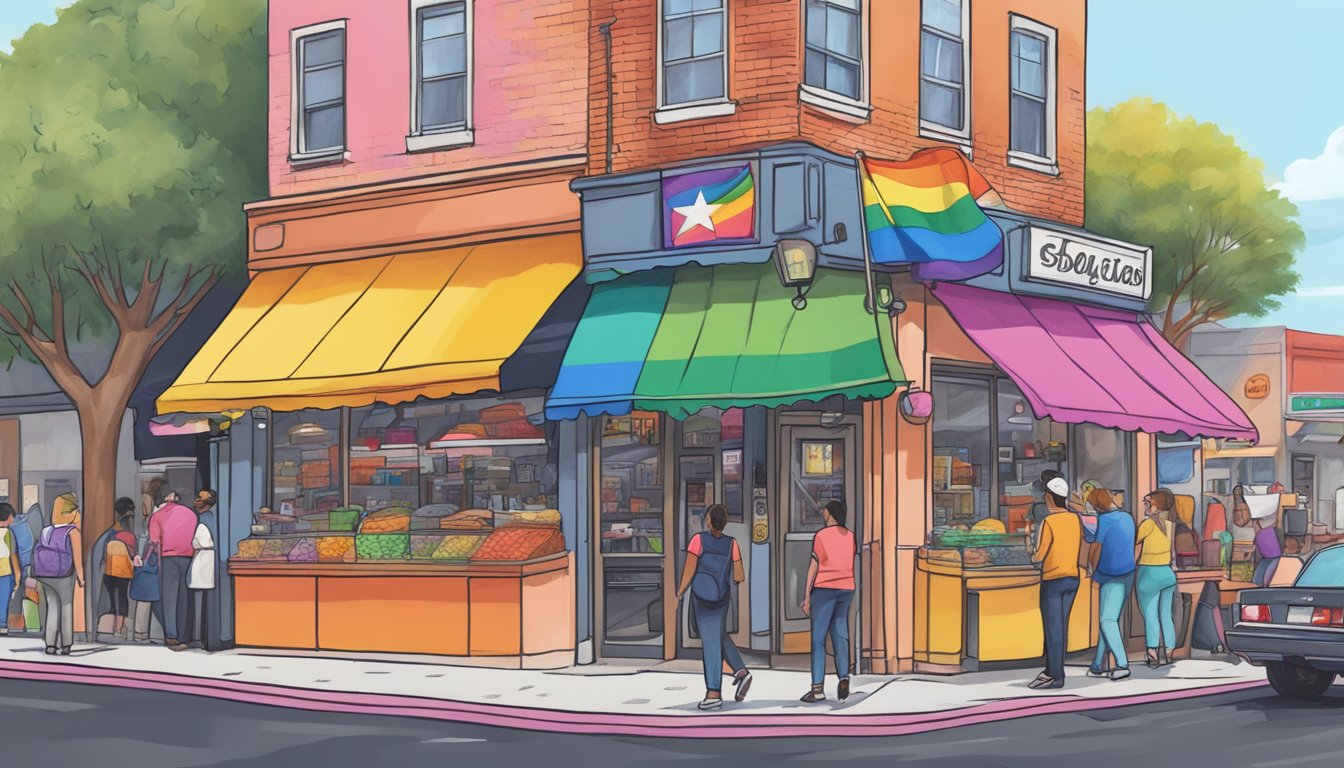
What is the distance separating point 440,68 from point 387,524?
550 cm

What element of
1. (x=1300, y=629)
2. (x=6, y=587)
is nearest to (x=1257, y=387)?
(x=1300, y=629)

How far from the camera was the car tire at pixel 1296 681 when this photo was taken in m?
14.2

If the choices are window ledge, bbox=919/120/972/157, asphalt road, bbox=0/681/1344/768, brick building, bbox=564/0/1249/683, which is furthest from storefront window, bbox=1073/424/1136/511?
asphalt road, bbox=0/681/1344/768

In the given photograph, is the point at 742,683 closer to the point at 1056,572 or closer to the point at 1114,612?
the point at 1056,572

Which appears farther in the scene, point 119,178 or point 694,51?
point 119,178

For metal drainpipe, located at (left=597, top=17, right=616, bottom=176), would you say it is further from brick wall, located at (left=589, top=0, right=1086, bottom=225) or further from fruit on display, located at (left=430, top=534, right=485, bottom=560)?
fruit on display, located at (left=430, top=534, right=485, bottom=560)

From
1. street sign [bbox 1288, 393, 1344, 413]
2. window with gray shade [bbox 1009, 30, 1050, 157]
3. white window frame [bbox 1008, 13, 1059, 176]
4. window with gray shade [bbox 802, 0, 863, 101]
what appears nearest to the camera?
window with gray shade [bbox 802, 0, 863, 101]

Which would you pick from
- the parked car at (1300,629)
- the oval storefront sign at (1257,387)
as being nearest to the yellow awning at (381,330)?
the parked car at (1300,629)

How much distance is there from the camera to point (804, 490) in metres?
16.7

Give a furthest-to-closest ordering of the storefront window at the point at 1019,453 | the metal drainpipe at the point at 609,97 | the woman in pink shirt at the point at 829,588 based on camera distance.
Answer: the storefront window at the point at 1019,453
the metal drainpipe at the point at 609,97
the woman in pink shirt at the point at 829,588

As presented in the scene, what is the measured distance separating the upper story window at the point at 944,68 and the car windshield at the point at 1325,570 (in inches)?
252

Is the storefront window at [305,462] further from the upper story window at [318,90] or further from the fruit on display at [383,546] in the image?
the upper story window at [318,90]

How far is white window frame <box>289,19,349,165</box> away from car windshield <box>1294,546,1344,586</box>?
12.0m

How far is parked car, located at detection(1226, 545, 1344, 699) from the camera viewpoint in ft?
44.0
